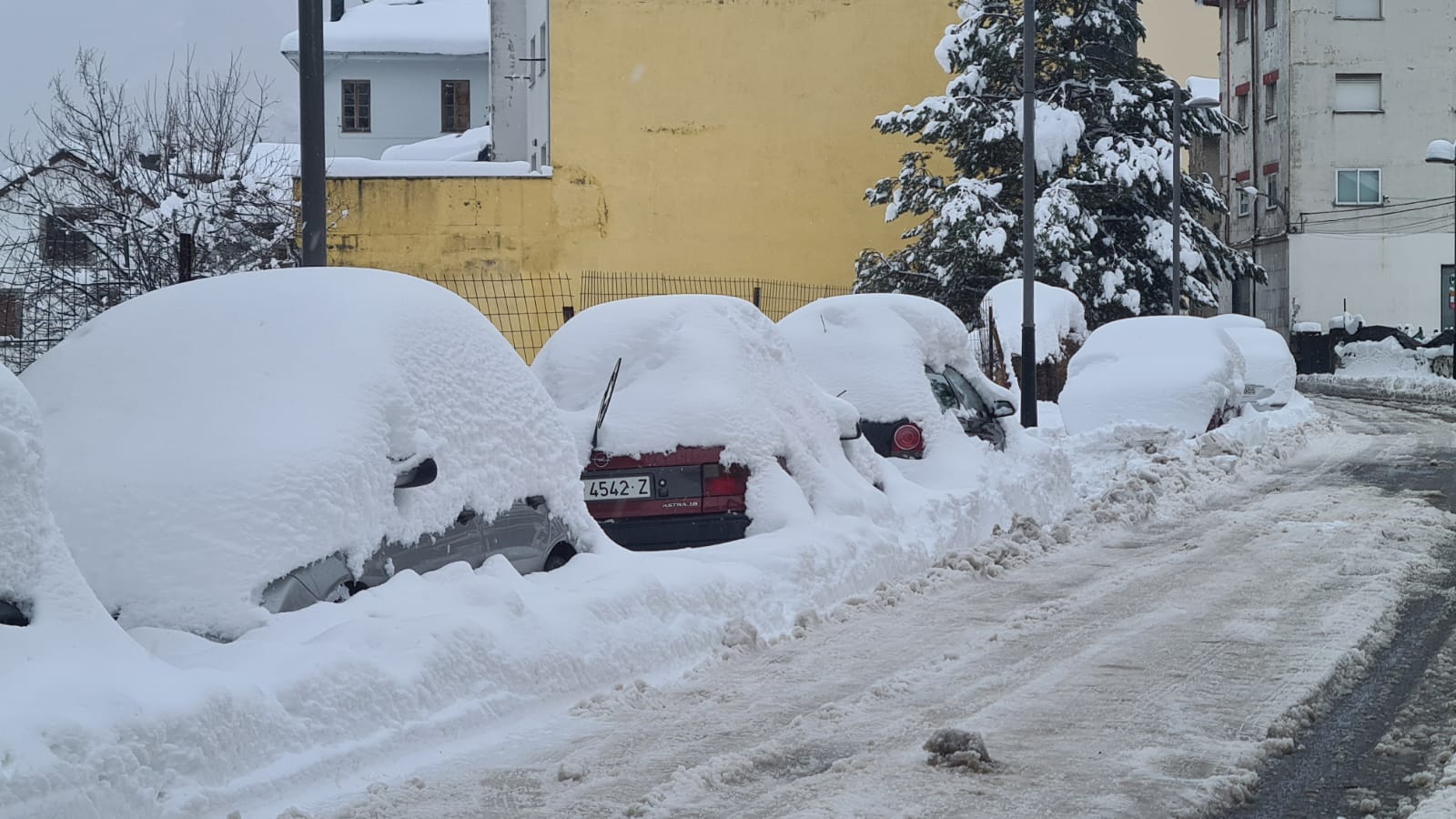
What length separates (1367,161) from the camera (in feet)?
179

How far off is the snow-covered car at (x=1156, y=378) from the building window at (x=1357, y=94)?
36.6 metres

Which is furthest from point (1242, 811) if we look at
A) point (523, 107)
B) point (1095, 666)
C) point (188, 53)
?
point (523, 107)

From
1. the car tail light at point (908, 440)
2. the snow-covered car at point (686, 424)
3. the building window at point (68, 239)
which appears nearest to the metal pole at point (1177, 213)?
the car tail light at point (908, 440)

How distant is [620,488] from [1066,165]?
94.4 feet

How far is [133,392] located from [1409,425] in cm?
2376

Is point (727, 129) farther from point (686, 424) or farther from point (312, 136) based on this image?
point (686, 424)

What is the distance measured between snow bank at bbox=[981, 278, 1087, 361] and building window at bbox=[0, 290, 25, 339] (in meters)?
16.1

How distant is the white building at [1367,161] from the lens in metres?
54.3

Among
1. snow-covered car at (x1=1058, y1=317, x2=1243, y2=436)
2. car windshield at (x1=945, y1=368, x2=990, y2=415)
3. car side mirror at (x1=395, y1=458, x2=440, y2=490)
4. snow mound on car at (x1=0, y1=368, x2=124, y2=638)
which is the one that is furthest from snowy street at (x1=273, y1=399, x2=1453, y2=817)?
snow-covered car at (x1=1058, y1=317, x2=1243, y2=436)

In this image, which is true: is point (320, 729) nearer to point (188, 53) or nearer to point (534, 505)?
point (534, 505)

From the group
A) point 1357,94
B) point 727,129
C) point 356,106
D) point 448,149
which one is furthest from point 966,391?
point 356,106

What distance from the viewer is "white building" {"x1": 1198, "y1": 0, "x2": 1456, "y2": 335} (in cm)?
5431

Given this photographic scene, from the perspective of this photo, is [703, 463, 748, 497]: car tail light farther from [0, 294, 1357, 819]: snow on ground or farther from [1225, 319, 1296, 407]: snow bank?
[1225, 319, 1296, 407]: snow bank

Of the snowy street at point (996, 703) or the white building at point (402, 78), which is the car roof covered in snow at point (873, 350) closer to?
the snowy street at point (996, 703)
